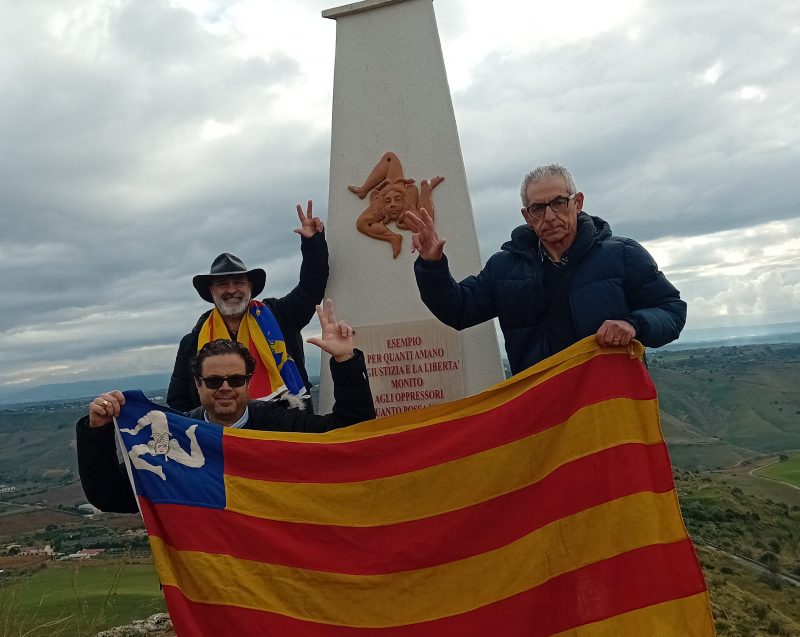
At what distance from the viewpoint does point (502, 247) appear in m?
4.58

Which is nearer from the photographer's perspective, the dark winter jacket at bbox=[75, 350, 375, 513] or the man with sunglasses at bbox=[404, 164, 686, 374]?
the dark winter jacket at bbox=[75, 350, 375, 513]

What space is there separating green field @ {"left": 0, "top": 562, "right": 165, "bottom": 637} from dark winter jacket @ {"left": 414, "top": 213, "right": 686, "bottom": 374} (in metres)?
3.40

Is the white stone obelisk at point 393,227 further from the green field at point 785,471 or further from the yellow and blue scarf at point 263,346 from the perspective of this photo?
the green field at point 785,471

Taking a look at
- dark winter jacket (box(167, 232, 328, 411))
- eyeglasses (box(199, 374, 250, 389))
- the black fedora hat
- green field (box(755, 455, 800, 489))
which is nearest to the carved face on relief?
dark winter jacket (box(167, 232, 328, 411))

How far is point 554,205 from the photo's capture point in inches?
158

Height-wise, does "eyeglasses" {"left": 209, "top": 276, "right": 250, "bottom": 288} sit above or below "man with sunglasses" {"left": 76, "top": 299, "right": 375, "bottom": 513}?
above

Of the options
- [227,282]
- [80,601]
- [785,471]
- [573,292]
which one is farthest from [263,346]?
[785,471]

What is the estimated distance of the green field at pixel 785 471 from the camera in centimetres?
5903

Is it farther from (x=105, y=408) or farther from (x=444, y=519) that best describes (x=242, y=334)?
(x=444, y=519)

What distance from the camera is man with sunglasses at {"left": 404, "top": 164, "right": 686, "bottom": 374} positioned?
4027 millimetres

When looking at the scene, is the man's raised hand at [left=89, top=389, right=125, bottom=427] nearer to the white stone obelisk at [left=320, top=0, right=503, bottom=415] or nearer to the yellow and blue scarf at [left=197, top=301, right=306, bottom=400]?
the yellow and blue scarf at [left=197, top=301, right=306, bottom=400]

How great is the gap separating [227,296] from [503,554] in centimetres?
304

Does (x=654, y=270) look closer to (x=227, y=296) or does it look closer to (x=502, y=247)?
(x=502, y=247)

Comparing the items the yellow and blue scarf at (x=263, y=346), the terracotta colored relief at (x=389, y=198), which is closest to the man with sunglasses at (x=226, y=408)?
the yellow and blue scarf at (x=263, y=346)
